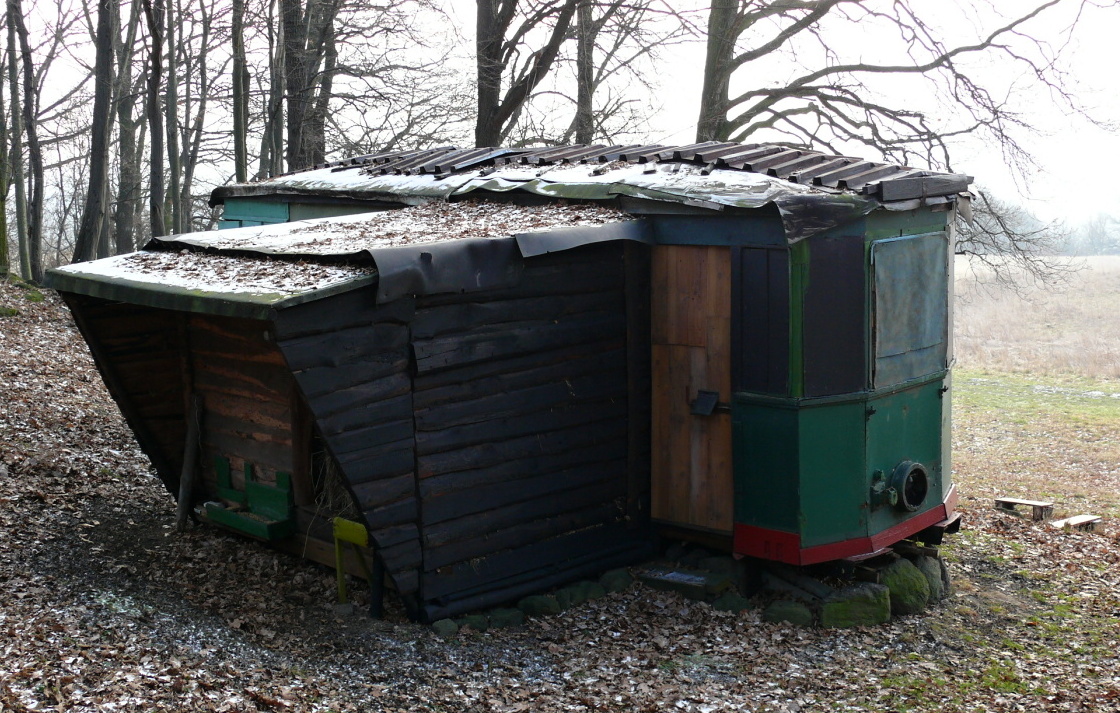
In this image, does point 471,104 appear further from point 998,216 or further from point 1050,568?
point 1050,568

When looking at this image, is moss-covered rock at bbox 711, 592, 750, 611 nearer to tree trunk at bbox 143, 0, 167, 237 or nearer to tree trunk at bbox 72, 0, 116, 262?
tree trunk at bbox 143, 0, 167, 237

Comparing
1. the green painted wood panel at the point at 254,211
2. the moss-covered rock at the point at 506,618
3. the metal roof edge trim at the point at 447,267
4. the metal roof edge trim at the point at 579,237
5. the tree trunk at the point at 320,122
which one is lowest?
the moss-covered rock at the point at 506,618

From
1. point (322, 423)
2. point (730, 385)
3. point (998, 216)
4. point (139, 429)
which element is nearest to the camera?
point (322, 423)

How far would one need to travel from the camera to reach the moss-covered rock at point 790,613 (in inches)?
287

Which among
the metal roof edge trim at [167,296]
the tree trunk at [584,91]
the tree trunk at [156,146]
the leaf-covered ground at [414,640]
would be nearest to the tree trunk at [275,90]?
the tree trunk at [156,146]

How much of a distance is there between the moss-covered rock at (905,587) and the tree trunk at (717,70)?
11.5 m

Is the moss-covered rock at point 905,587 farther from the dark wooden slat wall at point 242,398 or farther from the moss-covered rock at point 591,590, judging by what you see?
the dark wooden slat wall at point 242,398

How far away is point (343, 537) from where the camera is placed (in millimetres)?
6891

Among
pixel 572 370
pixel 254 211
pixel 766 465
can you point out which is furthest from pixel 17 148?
pixel 766 465

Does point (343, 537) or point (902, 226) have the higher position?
point (902, 226)

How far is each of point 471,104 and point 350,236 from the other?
1364cm

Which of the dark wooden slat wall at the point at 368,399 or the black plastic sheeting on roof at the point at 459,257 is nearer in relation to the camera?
the dark wooden slat wall at the point at 368,399

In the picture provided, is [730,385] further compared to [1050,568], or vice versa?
[1050,568]

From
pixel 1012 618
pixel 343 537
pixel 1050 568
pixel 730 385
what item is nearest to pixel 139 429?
pixel 343 537
